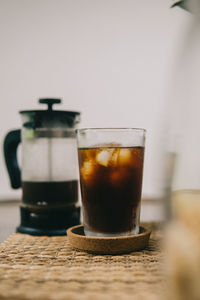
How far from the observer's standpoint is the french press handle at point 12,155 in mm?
875

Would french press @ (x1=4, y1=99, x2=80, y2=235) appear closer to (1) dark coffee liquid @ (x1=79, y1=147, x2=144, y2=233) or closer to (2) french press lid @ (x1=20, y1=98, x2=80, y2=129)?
(2) french press lid @ (x1=20, y1=98, x2=80, y2=129)

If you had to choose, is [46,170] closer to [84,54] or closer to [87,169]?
[87,169]

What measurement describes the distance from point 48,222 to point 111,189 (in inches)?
8.6

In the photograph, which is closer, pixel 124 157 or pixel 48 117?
pixel 124 157

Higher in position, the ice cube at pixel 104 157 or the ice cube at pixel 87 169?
the ice cube at pixel 104 157

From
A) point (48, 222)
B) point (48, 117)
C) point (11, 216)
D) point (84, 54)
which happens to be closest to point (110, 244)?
point (48, 222)

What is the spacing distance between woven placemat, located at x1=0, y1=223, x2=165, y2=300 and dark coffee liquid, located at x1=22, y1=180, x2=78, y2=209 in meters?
0.13

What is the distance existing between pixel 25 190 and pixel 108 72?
36.9 inches

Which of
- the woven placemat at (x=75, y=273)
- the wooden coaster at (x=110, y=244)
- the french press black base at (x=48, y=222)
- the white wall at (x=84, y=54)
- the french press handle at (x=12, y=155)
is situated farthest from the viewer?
the white wall at (x=84, y=54)

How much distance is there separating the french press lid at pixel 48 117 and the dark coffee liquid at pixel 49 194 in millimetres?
134

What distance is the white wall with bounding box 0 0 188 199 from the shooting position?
160 cm

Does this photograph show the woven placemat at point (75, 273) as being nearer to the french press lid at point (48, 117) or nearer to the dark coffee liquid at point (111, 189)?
the dark coffee liquid at point (111, 189)

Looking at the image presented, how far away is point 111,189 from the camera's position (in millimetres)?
622

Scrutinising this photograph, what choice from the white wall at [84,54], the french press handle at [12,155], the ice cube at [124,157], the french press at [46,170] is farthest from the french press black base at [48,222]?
the white wall at [84,54]
